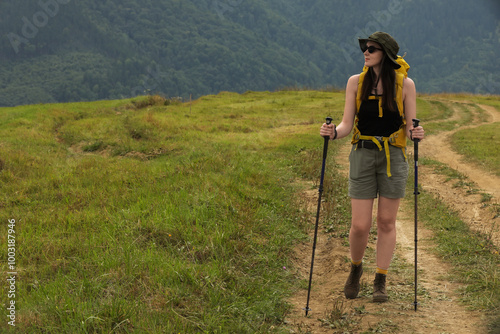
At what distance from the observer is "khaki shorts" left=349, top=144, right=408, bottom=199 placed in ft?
15.3

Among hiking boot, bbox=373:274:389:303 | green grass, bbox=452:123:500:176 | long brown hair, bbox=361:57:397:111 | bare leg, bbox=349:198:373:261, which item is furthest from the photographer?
green grass, bbox=452:123:500:176

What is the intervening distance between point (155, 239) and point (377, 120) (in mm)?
3506

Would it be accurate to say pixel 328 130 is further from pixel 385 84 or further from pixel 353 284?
pixel 353 284

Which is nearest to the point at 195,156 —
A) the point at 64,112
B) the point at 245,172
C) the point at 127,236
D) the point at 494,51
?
the point at 245,172

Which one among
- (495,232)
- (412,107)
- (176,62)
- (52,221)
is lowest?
(52,221)

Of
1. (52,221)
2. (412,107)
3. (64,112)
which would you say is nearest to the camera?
(412,107)

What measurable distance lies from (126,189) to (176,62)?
183729 millimetres

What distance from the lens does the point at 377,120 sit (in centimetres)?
467

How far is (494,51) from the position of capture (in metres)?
186

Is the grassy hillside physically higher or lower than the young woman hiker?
lower

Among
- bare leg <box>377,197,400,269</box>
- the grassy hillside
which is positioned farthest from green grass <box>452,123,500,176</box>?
bare leg <box>377,197,400,269</box>

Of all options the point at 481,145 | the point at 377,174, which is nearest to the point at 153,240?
the point at 377,174

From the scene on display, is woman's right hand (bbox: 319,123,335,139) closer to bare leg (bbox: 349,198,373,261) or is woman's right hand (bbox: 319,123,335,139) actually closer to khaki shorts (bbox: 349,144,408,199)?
khaki shorts (bbox: 349,144,408,199)

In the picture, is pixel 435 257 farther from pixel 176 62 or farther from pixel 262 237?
pixel 176 62
